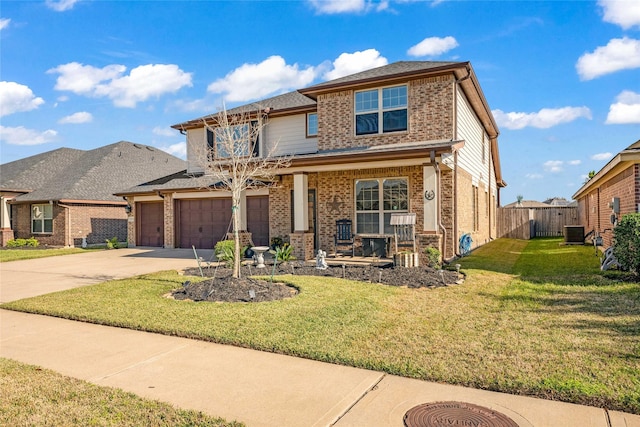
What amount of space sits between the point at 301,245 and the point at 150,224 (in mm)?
10485

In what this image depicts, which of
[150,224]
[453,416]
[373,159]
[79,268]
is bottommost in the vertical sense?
[453,416]

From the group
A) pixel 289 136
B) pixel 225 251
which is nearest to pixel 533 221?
→ pixel 289 136

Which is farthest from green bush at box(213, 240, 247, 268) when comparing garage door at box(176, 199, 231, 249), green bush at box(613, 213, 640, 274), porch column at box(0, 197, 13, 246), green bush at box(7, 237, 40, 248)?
porch column at box(0, 197, 13, 246)

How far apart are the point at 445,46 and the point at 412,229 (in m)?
9.05

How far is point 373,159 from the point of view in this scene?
12359 millimetres

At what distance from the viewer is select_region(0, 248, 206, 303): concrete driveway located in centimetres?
1016

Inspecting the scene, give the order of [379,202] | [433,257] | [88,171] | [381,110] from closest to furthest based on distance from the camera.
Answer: [433,257], [379,202], [381,110], [88,171]

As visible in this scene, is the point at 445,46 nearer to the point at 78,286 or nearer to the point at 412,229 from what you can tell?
the point at 412,229

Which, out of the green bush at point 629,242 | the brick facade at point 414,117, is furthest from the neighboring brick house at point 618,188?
the brick facade at point 414,117

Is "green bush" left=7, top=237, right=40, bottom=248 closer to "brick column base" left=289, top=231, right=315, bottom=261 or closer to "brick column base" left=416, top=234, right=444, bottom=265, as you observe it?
"brick column base" left=289, top=231, right=315, bottom=261

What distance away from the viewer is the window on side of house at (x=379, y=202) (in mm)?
13766

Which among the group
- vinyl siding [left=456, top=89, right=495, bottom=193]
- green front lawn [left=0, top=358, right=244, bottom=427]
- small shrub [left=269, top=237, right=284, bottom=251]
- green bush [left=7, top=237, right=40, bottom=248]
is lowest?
green front lawn [left=0, top=358, right=244, bottom=427]

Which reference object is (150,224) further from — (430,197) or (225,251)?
(430,197)

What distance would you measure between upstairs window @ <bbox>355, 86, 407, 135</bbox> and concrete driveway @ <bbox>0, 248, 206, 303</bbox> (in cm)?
729
